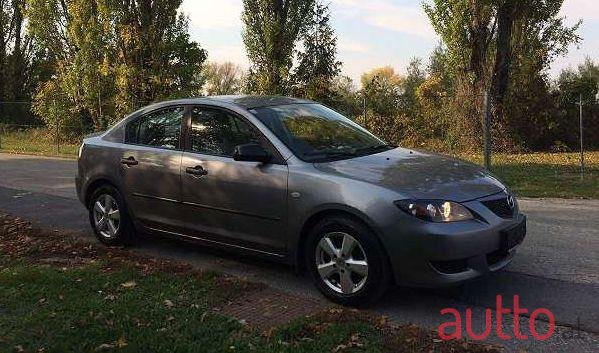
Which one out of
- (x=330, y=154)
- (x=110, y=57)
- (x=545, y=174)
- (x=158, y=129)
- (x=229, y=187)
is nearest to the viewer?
(x=330, y=154)

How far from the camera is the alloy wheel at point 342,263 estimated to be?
432 centimetres

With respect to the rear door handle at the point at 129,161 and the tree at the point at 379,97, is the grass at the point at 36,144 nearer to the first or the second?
the tree at the point at 379,97

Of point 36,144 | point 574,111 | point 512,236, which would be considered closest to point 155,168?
point 512,236

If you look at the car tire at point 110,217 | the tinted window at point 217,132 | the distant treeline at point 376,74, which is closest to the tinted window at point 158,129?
the tinted window at point 217,132

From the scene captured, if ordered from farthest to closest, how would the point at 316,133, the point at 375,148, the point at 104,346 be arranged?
the point at 375,148, the point at 316,133, the point at 104,346

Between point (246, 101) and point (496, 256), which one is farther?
point (246, 101)

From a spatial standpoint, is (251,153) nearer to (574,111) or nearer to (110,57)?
(574,111)

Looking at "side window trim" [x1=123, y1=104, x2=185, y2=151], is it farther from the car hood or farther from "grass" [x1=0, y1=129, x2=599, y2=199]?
"grass" [x1=0, y1=129, x2=599, y2=199]

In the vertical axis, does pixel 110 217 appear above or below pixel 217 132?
below

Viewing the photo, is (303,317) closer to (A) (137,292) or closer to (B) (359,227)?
(B) (359,227)

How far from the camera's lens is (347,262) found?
436 centimetres

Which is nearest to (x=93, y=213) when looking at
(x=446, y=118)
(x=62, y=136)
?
(x=446, y=118)

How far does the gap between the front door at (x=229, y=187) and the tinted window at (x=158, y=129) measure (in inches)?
8.6

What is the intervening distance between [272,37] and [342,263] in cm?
1632
